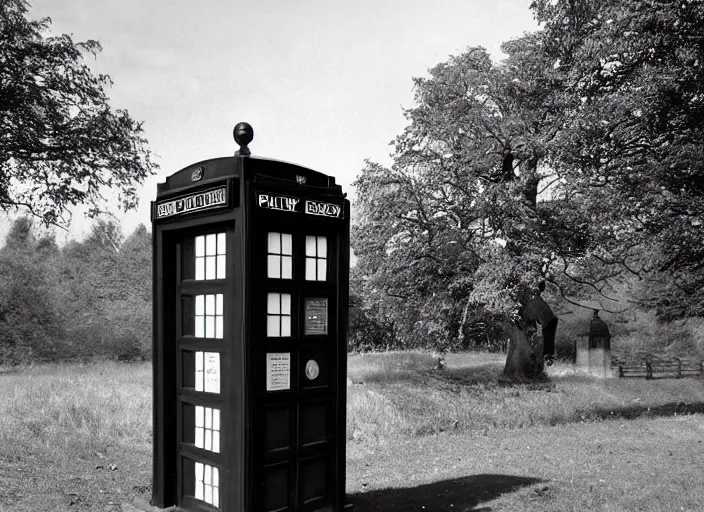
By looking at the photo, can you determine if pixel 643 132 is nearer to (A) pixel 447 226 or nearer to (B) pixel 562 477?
(A) pixel 447 226

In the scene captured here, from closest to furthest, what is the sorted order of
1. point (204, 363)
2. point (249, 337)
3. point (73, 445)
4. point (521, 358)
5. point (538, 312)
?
point (249, 337) → point (204, 363) → point (73, 445) → point (521, 358) → point (538, 312)

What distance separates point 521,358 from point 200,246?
1877 cm

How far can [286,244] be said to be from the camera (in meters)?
5.65

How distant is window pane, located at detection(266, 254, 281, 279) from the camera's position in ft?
18.1

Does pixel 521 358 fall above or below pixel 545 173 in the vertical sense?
below

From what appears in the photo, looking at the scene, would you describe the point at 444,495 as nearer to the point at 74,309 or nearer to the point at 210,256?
the point at 210,256

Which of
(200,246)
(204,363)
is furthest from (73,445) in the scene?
(200,246)

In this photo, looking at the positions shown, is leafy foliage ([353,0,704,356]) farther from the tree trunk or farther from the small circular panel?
the small circular panel

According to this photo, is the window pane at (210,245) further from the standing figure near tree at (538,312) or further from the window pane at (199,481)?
the standing figure near tree at (538,312)

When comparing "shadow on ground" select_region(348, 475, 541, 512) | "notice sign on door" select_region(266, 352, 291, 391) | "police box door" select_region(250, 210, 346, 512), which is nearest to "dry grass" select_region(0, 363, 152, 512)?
"police box door" select_region(250, 210, 346, 512)

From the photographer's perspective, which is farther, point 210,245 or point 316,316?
point 316,316

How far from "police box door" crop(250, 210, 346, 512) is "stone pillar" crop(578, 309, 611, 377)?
2144cm

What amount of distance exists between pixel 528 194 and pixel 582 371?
Result: 8402 millimetres

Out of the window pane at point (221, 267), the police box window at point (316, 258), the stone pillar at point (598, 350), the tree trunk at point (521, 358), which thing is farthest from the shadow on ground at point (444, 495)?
the stone pillar at point (598, 350)
